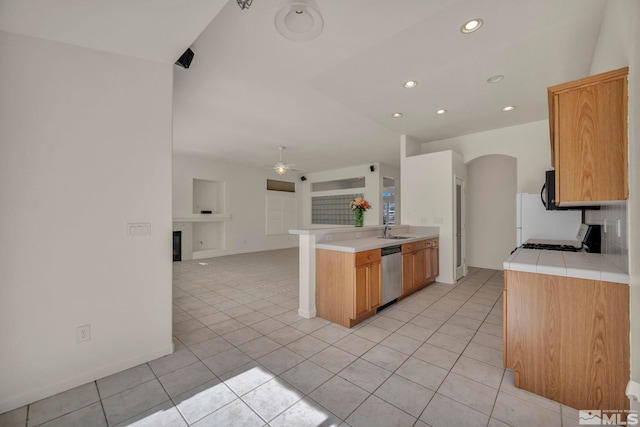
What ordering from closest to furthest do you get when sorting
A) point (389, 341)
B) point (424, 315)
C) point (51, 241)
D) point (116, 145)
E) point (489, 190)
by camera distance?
point (51, 241) < point (116, 145) < point (389, 341) < point (424, 315) < point (489, 190)

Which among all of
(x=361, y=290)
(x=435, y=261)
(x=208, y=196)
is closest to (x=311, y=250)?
(x=361, y=290)

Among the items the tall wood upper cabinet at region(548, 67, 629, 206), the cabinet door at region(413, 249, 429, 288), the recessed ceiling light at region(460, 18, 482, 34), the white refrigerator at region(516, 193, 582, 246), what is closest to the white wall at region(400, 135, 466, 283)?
the cabinet door at region(413, 249, 429, 288)

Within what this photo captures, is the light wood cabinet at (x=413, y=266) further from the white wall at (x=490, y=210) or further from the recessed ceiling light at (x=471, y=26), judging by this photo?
the recessed ceiling light at (x=471, y=26)

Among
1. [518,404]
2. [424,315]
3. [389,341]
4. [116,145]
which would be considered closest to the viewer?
[518,404]

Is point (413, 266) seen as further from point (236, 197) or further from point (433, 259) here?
point (236, 197)

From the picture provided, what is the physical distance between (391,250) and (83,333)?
123 inches

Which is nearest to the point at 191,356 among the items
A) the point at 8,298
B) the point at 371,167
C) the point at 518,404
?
the point at 8,298

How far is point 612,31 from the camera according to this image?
72.4 inches

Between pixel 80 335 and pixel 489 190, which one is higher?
pixel 489 190

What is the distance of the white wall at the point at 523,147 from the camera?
4.32 metres

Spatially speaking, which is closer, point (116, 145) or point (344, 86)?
point (116, 145)

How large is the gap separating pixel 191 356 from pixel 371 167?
696 cm

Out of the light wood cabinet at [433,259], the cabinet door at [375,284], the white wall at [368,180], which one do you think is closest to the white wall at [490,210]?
the light wood cabinet at [433,259]

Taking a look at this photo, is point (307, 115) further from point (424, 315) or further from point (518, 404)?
point (518, 404)
